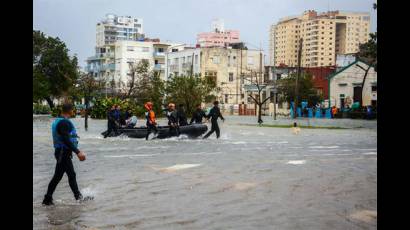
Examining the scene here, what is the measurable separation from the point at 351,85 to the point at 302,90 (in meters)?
8.40

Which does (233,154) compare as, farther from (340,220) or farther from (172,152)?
(340,220)

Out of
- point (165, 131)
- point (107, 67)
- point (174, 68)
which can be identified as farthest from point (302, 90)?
point (165, 131)

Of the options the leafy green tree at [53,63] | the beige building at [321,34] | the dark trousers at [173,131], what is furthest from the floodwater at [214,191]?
the beige building at [321,34]

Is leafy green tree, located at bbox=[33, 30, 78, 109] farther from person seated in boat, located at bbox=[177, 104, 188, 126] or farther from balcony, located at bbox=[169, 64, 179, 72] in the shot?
person seated in boat, located at bbox=[177, 104, 188, 126]

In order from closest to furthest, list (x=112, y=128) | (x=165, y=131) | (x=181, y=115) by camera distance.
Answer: (x=165, y=131) < (x=181, y=115) < (x=112, y=128)

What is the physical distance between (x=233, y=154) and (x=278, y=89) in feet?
194

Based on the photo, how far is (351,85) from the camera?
222ft

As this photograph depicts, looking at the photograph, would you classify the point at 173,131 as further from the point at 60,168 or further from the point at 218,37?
the point at 218,37

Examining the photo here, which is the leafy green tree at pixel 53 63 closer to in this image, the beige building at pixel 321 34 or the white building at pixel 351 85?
the white building at pixel 351 85

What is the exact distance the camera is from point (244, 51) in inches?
3600

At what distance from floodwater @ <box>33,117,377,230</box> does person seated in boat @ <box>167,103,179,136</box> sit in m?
5.10
